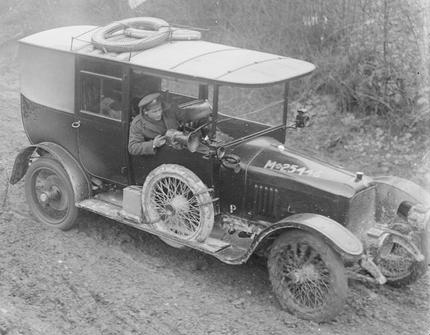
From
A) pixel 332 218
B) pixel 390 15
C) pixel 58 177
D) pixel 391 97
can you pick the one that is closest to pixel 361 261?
pixel 332 218

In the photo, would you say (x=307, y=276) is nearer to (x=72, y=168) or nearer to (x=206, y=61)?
(x=206, y=61)

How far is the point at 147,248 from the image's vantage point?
22.3 ft

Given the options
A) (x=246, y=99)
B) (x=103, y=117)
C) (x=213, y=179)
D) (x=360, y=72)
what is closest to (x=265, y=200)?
(x=213, y=179)

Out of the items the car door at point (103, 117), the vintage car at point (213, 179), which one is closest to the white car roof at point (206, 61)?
the vintage car at point (213, 179)

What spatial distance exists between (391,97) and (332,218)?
4143mm

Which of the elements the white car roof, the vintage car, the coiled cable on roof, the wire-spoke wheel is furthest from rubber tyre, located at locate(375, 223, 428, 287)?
the coiled cable on roof

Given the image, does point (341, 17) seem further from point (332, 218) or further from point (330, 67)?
point (332, 218)

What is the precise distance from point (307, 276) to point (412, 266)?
1.23 m

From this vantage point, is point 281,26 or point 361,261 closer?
point 361,261

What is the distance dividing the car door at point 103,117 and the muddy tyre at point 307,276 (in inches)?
80.5

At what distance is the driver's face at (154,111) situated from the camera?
6305 mm

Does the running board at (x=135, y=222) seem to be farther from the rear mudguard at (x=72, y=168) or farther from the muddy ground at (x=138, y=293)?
the muddy ground at (x=138, y=293)

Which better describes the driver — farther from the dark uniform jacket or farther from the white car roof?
the white car roof

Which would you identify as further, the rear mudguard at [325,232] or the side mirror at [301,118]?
the side mirror at [301,118]
